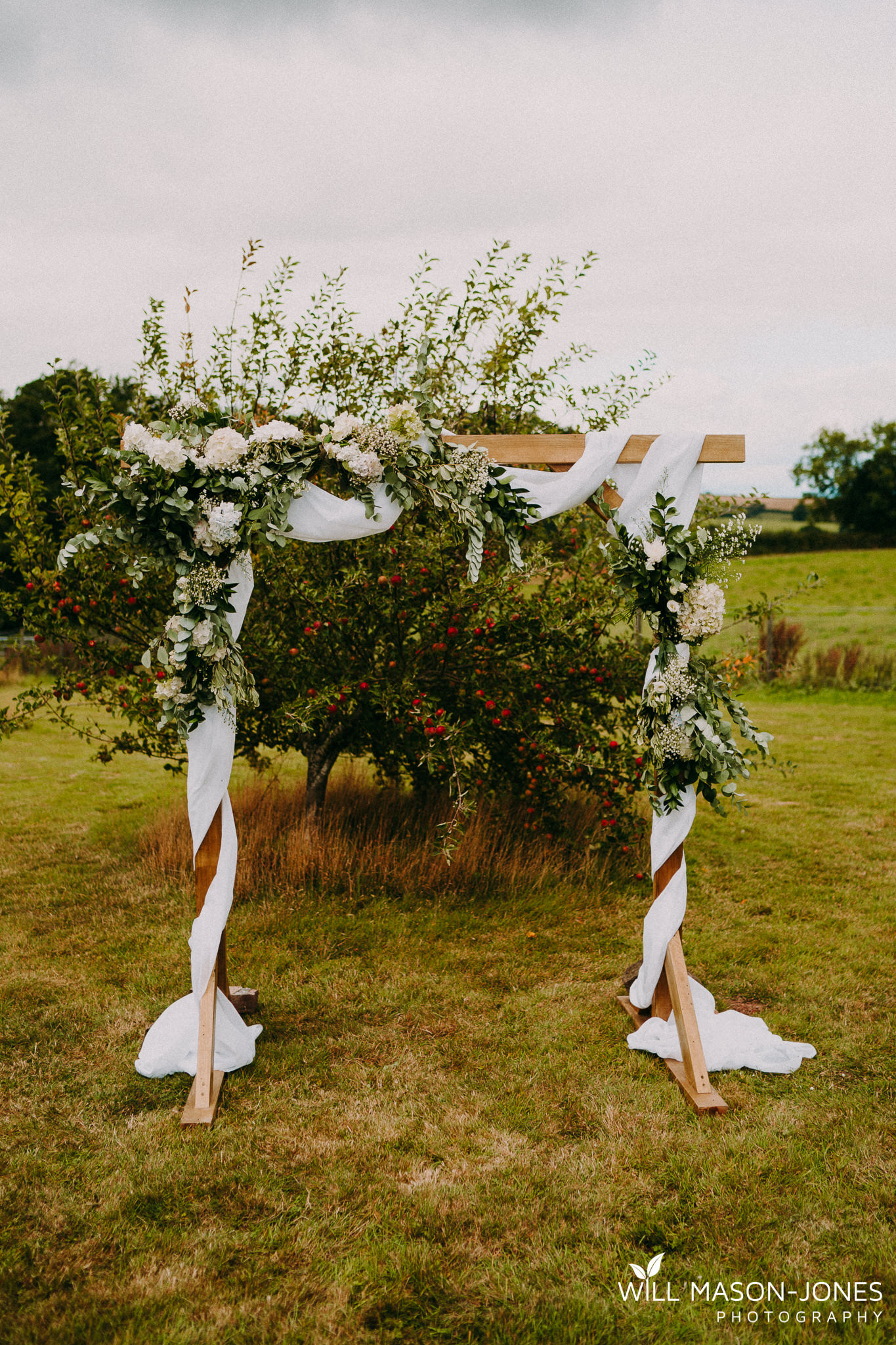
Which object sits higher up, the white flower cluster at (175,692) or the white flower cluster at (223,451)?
the white flower cluster at (223,451)

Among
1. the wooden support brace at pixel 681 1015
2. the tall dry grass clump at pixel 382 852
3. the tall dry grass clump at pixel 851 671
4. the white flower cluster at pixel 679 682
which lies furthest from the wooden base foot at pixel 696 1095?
the tall dry grass clump at pixel 851 671

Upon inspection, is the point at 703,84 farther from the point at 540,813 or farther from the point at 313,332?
the point at 540,813

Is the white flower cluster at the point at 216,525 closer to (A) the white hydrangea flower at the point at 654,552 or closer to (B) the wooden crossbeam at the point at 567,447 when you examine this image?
(B) the wooden crossbeam at the point at 567,447

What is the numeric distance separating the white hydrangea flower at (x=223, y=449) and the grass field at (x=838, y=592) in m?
15.1

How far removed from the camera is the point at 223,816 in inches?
146

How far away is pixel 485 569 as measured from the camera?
5.29 meters

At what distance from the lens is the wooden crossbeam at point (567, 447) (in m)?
3.77

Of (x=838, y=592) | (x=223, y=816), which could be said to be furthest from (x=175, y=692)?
(x=838, y=592)

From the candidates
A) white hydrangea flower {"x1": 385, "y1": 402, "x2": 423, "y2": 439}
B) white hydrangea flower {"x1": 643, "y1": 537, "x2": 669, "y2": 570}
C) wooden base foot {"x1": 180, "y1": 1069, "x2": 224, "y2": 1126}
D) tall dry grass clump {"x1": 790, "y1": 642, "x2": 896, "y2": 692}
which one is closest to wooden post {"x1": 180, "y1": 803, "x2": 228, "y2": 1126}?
wooden base foot {"x1": 180, "y1": 1069, "x2": 224, "y2": 1126}

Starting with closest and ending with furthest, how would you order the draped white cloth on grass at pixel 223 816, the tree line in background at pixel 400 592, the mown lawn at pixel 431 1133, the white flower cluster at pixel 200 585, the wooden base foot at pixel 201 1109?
the mown lawn at pixel 431 1133 → the wooden base foot at pixel 201 1109 → the white flower cluster at pixel 200 585 → the draped white cloth on grass at pixel 223 816 → the tree line in background at pixel 400 592

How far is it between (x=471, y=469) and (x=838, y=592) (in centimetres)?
2570

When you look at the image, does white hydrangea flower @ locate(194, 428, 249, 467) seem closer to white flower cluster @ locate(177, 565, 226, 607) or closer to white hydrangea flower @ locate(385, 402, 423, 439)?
white flower cluster @ locate(177, 565, 226, 607)

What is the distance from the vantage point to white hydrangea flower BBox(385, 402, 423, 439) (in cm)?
363

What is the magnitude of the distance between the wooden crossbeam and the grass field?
538 inches
